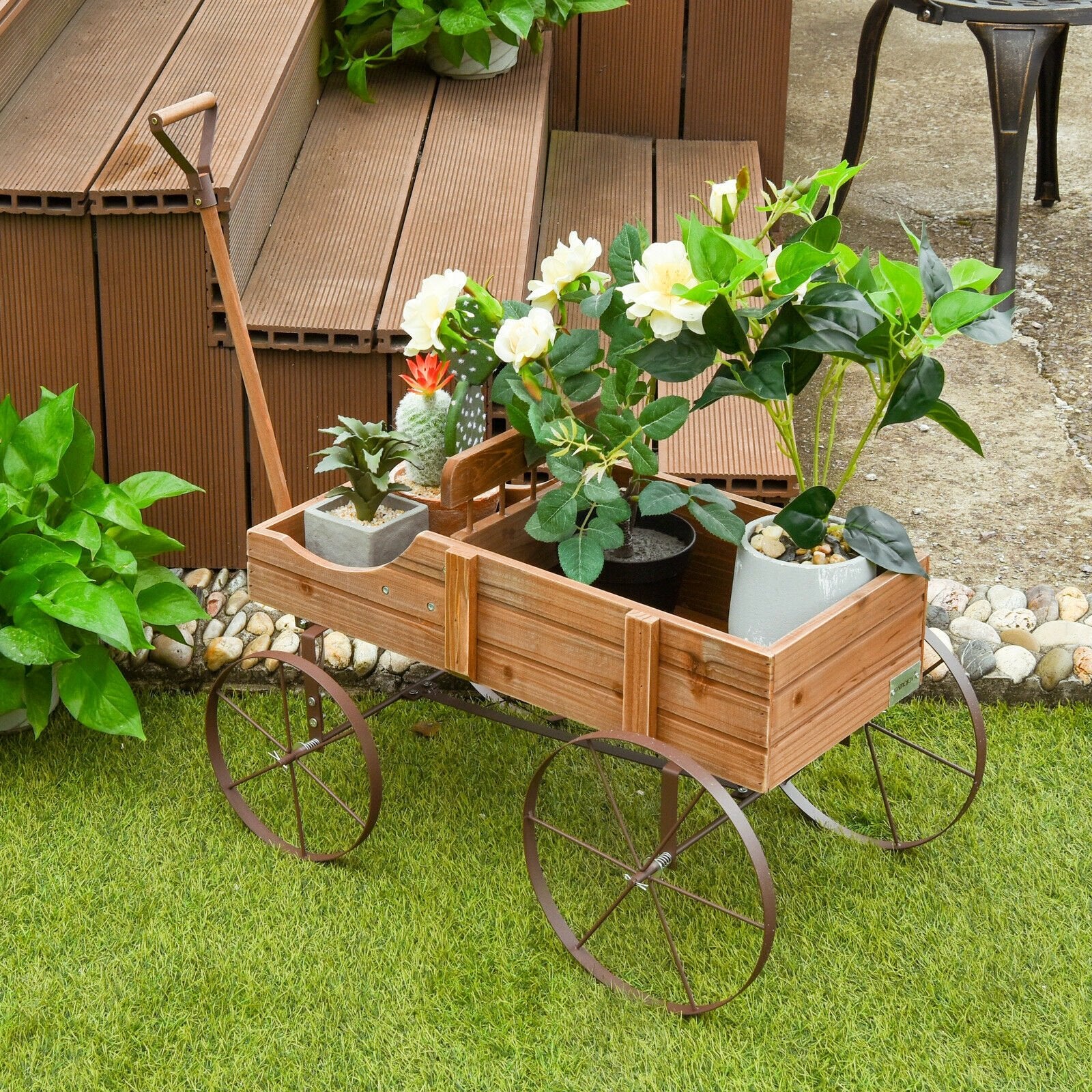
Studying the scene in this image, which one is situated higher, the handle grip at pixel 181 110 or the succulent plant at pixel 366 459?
the handle grip at pixel 181 110

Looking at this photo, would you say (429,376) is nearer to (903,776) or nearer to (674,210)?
(903,776)

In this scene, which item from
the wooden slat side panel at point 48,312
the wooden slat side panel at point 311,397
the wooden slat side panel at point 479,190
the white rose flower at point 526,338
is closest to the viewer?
the white rose flower at point 526,338

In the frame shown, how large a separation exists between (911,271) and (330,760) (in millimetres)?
1533

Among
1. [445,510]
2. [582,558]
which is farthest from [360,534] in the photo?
[582,558]

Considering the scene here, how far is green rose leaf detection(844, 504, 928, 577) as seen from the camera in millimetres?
2186

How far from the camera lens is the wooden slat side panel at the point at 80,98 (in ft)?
9.86

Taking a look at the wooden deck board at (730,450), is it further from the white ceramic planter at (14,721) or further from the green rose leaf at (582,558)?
the white ceramic planter at (14,721)

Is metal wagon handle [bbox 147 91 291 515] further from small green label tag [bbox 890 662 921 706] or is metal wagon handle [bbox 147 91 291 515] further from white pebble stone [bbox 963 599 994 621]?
white pebble stone [bbox 963 599 994 621]

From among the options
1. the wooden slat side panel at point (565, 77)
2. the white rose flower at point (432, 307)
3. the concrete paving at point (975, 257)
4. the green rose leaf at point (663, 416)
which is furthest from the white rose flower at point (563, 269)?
the wooden slat side panel at point (565, 77)

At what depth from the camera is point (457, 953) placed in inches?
96.9

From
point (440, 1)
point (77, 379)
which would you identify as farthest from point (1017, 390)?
point (77, 379)

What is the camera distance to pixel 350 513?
255 cm

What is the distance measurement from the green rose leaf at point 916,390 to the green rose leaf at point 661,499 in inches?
12.9

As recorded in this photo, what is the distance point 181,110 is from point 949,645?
6.04ft
